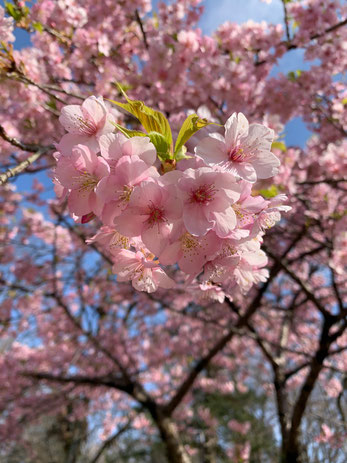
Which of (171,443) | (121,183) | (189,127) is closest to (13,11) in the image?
(189,127)

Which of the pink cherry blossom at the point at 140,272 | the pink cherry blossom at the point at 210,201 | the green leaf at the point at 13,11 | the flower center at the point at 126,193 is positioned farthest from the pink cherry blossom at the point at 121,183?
the green leaf at the point at 13,11

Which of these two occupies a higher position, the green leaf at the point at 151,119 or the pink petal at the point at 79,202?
the green leaf at the point at 151,119

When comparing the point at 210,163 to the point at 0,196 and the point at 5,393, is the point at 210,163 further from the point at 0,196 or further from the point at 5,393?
the point at 5,393

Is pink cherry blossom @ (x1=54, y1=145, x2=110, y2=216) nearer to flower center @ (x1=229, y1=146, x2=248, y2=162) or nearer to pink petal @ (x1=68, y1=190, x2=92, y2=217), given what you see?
pink petal @ (x1=68, y1=190, x2=92, y2=217)

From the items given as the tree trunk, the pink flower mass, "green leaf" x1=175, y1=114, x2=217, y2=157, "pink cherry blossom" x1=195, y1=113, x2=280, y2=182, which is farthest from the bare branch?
the tree trunk

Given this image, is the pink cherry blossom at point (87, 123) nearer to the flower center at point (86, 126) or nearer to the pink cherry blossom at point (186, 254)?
the flower center at point (86, 126)

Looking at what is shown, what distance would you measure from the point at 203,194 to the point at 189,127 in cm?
24

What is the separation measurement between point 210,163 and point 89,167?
1.03ft

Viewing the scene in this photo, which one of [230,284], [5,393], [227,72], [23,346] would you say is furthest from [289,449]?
[23,346]

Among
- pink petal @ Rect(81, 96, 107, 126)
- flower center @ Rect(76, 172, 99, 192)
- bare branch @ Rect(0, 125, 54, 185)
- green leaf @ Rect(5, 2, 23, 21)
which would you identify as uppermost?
green leaf @ Rect(5, 2, 23, 21)

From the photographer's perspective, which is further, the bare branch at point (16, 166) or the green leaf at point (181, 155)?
the bare branch at point (16, 166)

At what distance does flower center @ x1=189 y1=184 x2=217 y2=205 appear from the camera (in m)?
0.77

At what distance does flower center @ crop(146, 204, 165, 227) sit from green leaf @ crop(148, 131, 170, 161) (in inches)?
6.8

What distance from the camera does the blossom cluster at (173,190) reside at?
30.0 inches
